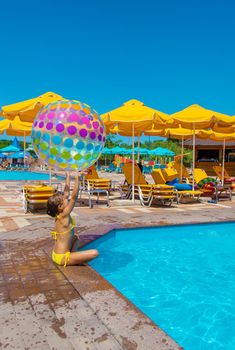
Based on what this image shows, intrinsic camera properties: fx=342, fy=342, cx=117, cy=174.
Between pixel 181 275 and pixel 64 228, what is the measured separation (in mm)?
1904

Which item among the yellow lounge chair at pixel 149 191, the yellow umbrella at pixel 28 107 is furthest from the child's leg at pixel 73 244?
the yellow lounge chair at pixel 149 191

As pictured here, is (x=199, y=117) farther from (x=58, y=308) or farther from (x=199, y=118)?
(x=58, y=308)

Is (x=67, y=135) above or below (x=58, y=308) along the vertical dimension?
above

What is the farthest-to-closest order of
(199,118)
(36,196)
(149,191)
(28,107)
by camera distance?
(199,118) → (149,191) → (28,107) → (36,196)

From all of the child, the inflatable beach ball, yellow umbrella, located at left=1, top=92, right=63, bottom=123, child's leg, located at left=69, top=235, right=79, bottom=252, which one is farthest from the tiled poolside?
yellow umbrella, located at left=1, top=92, right=63, bottom=123

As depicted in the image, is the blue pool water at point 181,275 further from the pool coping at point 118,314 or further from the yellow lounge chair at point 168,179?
the yellow lounge chair at point 168,179

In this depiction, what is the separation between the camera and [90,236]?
5867mm

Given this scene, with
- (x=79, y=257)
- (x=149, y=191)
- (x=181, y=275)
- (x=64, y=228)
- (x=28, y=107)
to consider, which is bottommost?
(x=181, y=275)

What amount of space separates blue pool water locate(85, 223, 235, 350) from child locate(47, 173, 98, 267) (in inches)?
27.9

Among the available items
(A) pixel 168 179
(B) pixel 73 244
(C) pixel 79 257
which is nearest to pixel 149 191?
(A) pixel 168 179

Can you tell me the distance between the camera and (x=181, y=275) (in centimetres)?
487

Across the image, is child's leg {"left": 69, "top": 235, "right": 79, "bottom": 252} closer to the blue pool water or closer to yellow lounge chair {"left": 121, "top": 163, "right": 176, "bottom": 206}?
the blue pool water

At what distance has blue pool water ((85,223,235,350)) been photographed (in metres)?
3.51

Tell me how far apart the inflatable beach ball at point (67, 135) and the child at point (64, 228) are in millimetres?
437
